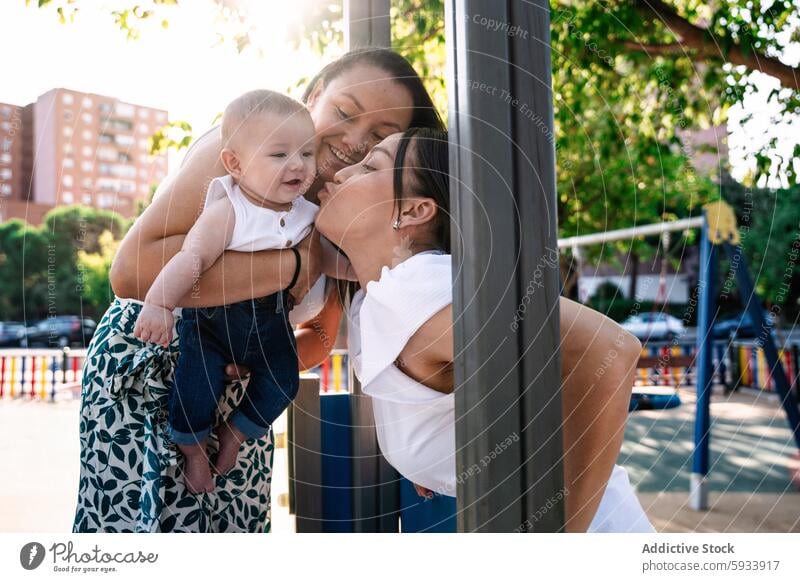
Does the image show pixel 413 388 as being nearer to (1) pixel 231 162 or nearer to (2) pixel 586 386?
(2) pixel 586 386

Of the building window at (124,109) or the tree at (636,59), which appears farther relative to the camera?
the tree at (636,59)

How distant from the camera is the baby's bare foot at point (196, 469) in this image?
115 cm

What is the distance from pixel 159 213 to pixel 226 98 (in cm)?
26

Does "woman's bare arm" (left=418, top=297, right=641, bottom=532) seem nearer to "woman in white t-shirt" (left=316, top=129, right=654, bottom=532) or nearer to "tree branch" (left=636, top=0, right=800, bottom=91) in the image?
"woman in white t-shirt" (left=316, top=129, right=654, bottom=532)

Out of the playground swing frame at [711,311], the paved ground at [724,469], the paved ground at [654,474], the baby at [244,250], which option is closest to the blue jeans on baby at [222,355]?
the baby at [244,250]

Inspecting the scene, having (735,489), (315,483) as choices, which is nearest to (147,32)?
(315,483)

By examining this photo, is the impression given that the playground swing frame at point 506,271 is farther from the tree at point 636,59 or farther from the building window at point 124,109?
the building window at point 124,109

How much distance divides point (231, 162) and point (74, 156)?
0.34 metres

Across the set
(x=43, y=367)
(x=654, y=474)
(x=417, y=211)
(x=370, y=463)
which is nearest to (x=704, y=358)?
(x=654, y=474)

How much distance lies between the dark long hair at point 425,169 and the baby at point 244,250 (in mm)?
132

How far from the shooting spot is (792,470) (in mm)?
4000

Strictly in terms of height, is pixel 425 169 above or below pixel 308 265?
above

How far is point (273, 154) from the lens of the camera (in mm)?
1068
